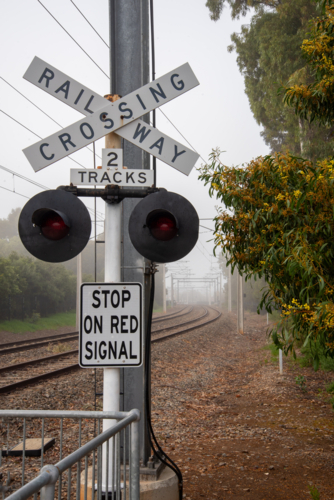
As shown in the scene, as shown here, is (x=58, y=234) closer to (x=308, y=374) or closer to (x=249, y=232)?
(x=249, y=232)

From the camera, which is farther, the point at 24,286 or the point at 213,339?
the point at 24,286

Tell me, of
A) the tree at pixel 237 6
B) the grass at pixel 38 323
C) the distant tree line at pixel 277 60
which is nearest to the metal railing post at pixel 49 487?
the distant tree line at pixel 277 60

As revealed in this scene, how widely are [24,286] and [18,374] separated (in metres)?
25.6

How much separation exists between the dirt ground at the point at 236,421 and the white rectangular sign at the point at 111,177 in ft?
12.7

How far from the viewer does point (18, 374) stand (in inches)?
492

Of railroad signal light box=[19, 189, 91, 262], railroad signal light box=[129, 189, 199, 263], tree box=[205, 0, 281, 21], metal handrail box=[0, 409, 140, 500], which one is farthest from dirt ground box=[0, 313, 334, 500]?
tree box=[205, 0, 281, 21]

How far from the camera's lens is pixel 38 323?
33656 mm

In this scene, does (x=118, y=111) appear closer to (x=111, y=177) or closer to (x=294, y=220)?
(x=111, y=177)

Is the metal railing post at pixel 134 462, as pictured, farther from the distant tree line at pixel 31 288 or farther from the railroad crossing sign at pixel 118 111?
the distant tree line at pixel 31 288

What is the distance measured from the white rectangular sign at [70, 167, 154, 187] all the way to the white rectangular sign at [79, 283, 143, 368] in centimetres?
86

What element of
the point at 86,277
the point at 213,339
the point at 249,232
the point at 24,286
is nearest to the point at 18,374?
the point at 249,232

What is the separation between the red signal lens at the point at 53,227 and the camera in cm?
342

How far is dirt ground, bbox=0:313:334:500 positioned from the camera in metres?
5.84

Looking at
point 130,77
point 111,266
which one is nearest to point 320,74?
point 130,77
